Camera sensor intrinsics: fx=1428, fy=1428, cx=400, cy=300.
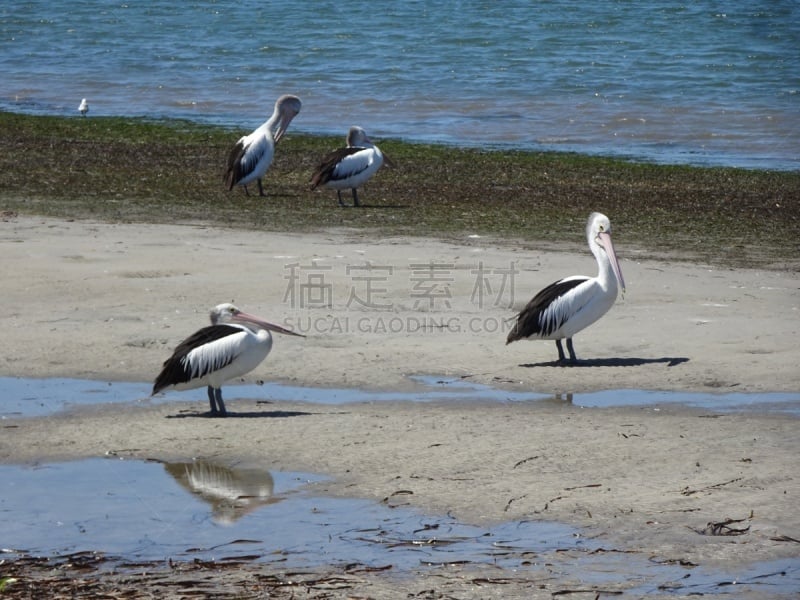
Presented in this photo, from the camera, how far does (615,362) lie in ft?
32.1

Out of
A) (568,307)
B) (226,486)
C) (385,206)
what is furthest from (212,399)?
(385,206)

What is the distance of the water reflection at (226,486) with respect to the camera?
673 cm

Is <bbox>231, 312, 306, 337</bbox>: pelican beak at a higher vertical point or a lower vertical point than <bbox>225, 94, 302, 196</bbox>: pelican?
higher

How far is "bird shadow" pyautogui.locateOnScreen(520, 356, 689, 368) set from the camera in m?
9.66

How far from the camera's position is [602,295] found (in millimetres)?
9758

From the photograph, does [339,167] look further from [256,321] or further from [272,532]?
[272,532]

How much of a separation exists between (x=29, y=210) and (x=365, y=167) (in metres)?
3.83

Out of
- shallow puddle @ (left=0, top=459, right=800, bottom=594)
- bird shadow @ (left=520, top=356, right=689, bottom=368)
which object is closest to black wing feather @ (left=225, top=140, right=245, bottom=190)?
bird shadow @ (left=520, top=356, right=689, bottom=368)

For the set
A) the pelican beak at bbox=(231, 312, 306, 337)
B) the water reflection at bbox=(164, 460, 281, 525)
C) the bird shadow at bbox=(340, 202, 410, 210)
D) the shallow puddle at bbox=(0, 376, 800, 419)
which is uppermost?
the pelican beak at bbox=(231, 312, 306, 337)

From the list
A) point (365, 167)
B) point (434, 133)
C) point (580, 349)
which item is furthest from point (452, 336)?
point (434, 133)

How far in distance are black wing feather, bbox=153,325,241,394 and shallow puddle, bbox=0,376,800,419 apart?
0.43 m

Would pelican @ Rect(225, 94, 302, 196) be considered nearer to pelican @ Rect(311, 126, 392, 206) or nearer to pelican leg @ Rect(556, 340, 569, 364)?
pelican @ Rect(311, 126, 392, 206)

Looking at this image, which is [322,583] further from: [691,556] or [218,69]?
[218,69]

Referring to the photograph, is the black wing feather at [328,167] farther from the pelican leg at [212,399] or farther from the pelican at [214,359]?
the pelican leg at [212,399]
